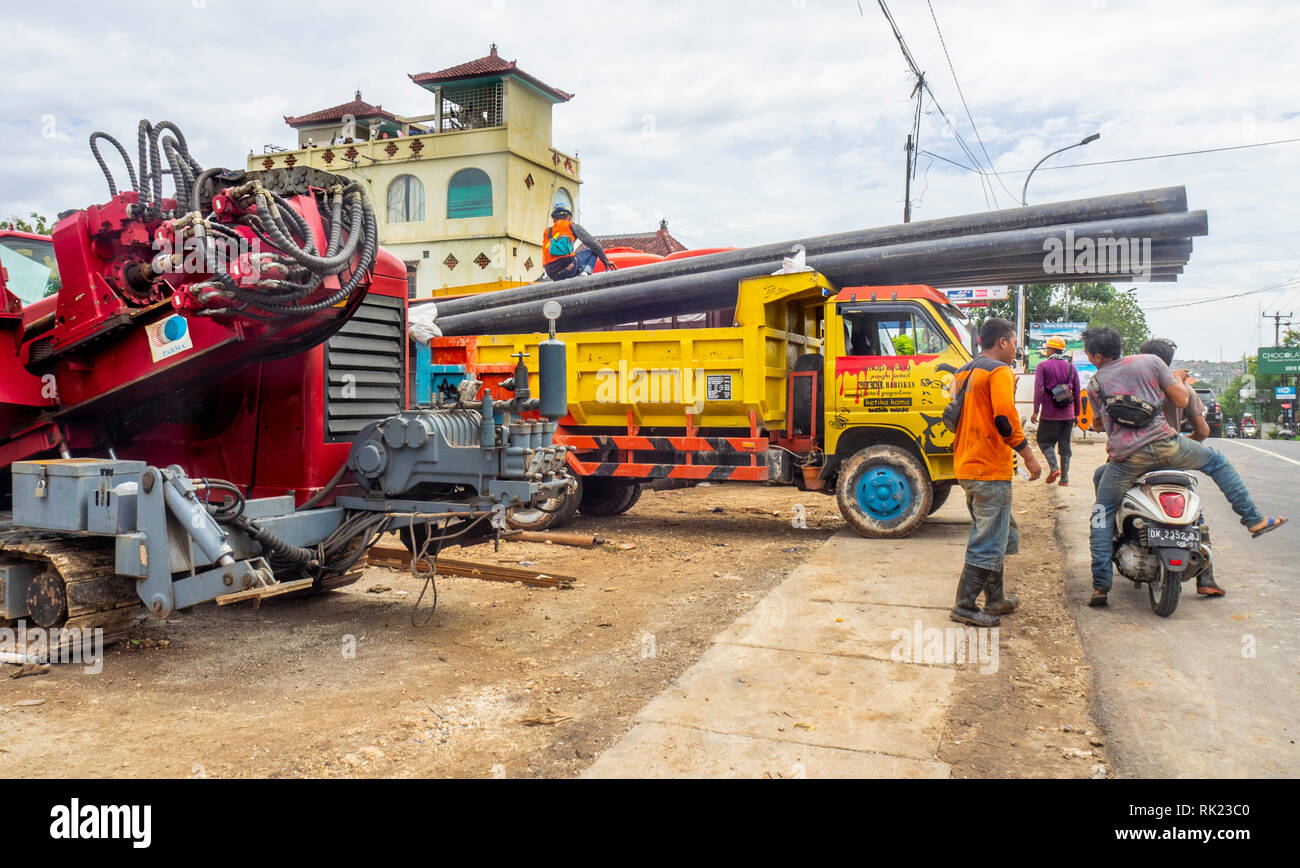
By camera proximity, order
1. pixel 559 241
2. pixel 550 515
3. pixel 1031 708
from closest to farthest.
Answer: pixel 1031 708, pixel 550 515, pixel 559 241

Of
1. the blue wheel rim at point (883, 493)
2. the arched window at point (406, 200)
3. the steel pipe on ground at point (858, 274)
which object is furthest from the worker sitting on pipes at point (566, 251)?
the arched window at point (406, 200)

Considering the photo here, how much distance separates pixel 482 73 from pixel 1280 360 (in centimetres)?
6267

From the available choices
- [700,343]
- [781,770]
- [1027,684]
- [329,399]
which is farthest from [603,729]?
[700,343]

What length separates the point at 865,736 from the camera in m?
3.84

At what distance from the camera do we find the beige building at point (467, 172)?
28.3 m

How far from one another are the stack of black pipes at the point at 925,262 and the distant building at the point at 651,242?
66.4ft

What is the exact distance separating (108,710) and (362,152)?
28.3 meters

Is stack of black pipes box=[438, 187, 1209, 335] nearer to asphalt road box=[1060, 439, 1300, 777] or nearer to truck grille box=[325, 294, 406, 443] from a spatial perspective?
asphalt road box=[1060, 439, 1300, 777]

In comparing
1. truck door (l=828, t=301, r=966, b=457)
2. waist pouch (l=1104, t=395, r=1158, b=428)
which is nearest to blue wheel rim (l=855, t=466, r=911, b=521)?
truck door (l=828, t=301, r=966, b=457)

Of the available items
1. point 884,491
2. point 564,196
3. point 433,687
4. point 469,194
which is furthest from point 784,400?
point 564,196

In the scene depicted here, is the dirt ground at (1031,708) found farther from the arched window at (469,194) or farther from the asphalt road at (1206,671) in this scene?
the arched window at (469,194)

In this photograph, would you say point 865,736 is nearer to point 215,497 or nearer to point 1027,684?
point 1027,684

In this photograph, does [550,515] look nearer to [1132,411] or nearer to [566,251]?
[566,251]

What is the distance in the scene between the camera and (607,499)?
11.0 meters
